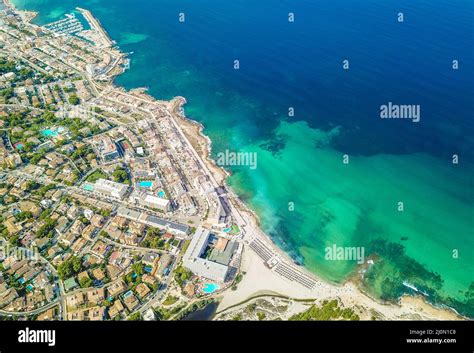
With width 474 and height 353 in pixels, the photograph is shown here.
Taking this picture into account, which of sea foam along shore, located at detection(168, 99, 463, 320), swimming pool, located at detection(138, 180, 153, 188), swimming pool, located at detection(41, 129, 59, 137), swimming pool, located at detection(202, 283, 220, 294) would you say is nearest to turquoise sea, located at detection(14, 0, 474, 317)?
sea foam along shore, located at detection(168, 99, 463, 320)

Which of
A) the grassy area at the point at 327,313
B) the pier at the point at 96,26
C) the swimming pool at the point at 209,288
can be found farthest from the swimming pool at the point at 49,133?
the grassy area at the point at 327,313

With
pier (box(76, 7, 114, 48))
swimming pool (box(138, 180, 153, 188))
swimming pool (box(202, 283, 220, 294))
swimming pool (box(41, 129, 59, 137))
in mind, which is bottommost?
swimming pool (box(202, 283, 220, 294))

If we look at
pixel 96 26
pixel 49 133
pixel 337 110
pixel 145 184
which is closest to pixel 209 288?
pixel 145 184

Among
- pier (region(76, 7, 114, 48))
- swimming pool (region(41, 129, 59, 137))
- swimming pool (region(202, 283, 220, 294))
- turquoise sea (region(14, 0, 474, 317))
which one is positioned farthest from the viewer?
pier (region(76, 7, 114, 48))

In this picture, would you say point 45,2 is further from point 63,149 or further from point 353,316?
point 353,316

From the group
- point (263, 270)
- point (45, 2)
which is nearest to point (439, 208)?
point (263, 270)

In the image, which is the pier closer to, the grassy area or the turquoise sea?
the turquoise sea
